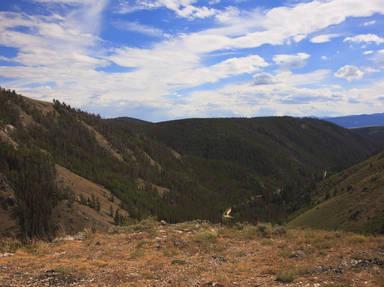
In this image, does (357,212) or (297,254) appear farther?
(357,212)

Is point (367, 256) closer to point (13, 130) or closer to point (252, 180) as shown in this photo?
point (13, 130)

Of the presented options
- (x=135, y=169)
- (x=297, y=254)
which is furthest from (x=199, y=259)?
(x=135, y=169)

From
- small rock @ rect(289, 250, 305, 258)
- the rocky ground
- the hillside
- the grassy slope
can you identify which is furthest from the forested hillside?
small rock @ rect(289, 250, 305, 258)

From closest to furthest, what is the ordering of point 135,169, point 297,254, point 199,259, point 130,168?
point 297,254 → point 199,259 → point 130,168 → point 135,169

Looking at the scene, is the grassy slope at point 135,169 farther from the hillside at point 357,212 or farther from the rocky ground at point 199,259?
the rocky ground at point 199,259

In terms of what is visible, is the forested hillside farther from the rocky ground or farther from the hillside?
the rocky ground

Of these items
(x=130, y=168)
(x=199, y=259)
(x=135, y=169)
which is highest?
(x=199, y=259)

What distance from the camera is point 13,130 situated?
88188mm

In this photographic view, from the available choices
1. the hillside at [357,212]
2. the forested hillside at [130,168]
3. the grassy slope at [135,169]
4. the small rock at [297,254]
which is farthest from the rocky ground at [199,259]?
the grassy slope at [135,169]

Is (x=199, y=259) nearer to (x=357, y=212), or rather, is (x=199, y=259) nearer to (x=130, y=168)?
(x=357, y=212)

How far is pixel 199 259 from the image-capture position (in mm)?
16484

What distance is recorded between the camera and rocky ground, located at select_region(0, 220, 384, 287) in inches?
518

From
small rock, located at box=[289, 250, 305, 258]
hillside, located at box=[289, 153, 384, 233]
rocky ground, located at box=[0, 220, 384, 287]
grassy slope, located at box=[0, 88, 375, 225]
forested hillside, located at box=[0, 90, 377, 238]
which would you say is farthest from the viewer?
grassy slope, located at box=[0, 88, 375, 225]

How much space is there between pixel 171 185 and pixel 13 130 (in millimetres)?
53778
